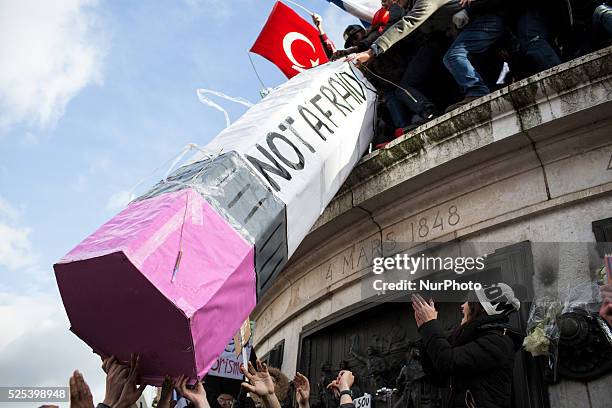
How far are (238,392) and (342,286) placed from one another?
5.48 ft

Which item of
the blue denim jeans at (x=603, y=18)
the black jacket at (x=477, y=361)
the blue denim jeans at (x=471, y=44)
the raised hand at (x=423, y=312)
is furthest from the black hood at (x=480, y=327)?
the blue denim jeans at (x=603, y=18)

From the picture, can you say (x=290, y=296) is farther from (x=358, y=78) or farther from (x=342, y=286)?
(x=358, y=78)

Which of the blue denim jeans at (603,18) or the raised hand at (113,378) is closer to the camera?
the raised hand at (113,378)

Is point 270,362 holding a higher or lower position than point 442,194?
lower

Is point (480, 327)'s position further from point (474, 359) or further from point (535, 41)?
point (535, 41)

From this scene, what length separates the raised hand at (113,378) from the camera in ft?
10.1

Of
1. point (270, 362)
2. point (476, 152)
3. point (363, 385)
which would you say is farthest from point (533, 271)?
point (270, 362)

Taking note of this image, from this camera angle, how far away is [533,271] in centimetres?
419

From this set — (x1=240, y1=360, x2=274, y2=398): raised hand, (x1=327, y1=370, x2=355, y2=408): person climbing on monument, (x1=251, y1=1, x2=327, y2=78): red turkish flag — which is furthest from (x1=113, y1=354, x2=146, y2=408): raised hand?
(x1=251, y1=1, x2=327, y2=78): red turkish flag

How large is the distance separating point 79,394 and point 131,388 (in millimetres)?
275

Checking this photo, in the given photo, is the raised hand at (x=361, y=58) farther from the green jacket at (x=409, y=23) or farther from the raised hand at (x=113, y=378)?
the raised hand at (x=113, y=378)

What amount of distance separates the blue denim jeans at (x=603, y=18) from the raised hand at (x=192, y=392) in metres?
4.41

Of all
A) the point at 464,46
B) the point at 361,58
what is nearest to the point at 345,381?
the point at 361,58

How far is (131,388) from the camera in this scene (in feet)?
10.4
